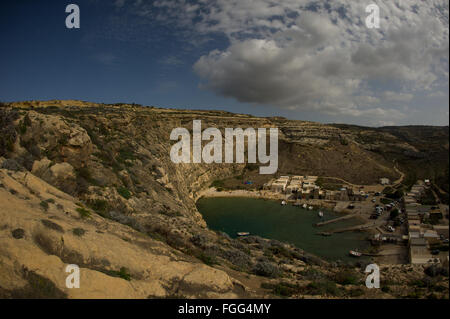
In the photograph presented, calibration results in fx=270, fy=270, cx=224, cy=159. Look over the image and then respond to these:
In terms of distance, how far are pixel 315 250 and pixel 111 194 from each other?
17.3 m

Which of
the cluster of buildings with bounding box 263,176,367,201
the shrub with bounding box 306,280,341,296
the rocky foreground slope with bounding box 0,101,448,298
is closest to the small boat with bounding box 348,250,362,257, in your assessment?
the rocky foreground slope with bounding box 0,101,448,298

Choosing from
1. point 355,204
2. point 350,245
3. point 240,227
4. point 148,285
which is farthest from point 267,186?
point 148,285

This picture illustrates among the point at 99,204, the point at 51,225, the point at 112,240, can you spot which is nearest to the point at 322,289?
the point at 112,240

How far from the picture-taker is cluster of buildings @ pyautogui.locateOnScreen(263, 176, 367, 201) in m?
37.7

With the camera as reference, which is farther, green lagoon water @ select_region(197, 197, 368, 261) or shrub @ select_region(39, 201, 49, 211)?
green lagoon water @ select_region(197, 197, 368, 261)

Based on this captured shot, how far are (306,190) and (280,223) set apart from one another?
1223cm

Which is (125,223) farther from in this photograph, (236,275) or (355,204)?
(355,204)

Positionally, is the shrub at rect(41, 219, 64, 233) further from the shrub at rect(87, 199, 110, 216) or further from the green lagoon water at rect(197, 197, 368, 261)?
the green lagoon water at rect(197, 197, 368, 261)

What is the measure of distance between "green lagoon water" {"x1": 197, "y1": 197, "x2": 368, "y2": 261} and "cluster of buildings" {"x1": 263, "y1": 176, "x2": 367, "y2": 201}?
3.81 metres

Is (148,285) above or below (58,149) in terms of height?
below

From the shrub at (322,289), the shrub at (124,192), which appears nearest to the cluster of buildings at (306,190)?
the shrub at (124,192)

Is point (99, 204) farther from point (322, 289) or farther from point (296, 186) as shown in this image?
point (296, 186)

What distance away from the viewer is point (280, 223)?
3039 centimetres

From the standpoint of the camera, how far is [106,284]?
535 centimetres
